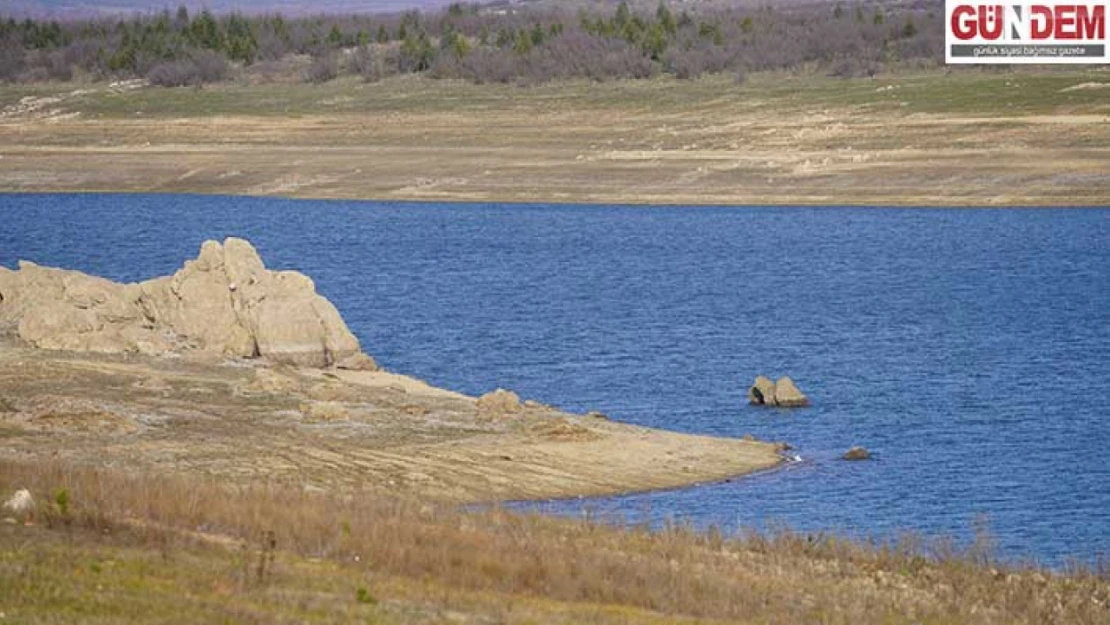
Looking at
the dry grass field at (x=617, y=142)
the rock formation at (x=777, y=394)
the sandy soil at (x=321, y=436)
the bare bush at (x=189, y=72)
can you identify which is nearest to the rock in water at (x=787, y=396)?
the rock formation at (x=777, y=394)

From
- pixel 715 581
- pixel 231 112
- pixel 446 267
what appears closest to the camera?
pixel 715 581

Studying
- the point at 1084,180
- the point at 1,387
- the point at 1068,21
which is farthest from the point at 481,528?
the point at 1068,21

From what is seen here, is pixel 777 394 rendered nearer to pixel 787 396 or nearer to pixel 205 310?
pixel 787 396

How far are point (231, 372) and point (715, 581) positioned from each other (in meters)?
16.4

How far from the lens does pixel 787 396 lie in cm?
3494

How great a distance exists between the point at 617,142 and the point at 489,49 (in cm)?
3309

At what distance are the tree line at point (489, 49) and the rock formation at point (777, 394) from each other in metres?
63.0

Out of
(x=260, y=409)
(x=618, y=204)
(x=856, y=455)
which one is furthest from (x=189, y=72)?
(x=856, y=455)

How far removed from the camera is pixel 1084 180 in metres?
69.7

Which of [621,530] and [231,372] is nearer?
[621,530]

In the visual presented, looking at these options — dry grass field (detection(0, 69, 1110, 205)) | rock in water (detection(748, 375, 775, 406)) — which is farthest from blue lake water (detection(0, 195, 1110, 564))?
dry grass field (detection(0, 69, 1110, 205))

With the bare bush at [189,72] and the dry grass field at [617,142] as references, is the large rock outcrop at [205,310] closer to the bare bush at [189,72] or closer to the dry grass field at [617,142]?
the dry grass field at [617,142]

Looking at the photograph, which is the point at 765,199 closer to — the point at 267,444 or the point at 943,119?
the point at 943,119

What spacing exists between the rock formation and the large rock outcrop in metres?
6.54
